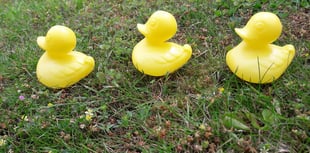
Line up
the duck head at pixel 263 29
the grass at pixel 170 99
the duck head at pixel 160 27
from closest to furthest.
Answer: the grass at pixel 170 99, the duck head at pixel 263 29, the duck head at pixel 160 27

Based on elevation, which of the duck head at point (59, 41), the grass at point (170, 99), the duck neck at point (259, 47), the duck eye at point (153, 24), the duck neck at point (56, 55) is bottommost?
the grass at point (170, 99)

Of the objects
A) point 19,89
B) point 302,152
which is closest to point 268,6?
point 302,152

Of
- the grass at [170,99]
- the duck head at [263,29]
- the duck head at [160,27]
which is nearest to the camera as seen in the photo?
the grass at [170,99]

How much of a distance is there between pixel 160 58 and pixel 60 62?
617 millimetres

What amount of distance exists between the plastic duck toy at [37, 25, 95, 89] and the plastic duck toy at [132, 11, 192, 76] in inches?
13.9

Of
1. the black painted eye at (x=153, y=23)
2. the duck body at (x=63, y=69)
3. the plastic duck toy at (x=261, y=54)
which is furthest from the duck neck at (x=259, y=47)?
the duck body at (x=63, y=69)

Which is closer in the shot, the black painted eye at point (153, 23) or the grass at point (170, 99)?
the grass at point (170, 99)

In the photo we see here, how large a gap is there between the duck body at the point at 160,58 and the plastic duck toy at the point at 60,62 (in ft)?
1.08

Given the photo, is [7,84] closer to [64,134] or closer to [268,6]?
[64,134]

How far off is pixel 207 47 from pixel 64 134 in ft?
3.78

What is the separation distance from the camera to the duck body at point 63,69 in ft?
7.55

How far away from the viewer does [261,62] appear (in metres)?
2.11

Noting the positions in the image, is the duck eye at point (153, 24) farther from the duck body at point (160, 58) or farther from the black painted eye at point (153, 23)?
the duck body at point (160, 58)

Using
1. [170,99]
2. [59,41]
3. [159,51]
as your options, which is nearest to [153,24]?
[159,51]
